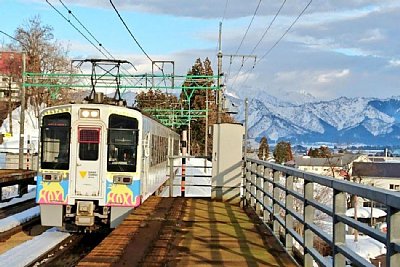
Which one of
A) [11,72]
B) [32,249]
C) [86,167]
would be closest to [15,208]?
[86,167]

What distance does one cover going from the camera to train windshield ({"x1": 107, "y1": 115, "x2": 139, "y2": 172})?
42.0ft

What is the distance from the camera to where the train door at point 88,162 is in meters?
12.5

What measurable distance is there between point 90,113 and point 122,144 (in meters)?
0.93

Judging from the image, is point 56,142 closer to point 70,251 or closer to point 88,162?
point 88,162

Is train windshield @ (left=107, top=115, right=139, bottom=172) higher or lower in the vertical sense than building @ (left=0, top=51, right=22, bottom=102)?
lower

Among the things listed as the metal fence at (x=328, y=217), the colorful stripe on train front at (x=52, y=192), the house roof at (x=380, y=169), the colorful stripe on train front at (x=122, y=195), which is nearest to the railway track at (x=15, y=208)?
the colorful stripe on train front at (x=52, y=192)

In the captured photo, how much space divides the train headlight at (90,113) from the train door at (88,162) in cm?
23

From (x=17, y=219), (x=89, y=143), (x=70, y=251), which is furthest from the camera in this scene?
(x=17, y=219)

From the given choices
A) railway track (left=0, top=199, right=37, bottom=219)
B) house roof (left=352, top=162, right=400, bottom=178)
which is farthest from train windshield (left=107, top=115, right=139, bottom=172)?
house roof (left=352, top=162, right=400, bottom=178)

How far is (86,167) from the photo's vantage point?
1261 cm

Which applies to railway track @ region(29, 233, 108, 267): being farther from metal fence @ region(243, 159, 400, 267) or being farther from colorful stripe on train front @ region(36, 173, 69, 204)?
metal fence @ region(243, 159, 400, 267)

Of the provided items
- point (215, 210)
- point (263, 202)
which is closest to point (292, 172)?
point (263, 202)

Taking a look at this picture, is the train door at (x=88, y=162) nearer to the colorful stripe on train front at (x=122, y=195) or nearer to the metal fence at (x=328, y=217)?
the colorful stripe on train front at (x=122, y=195)

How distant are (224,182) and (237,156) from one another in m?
0.75
